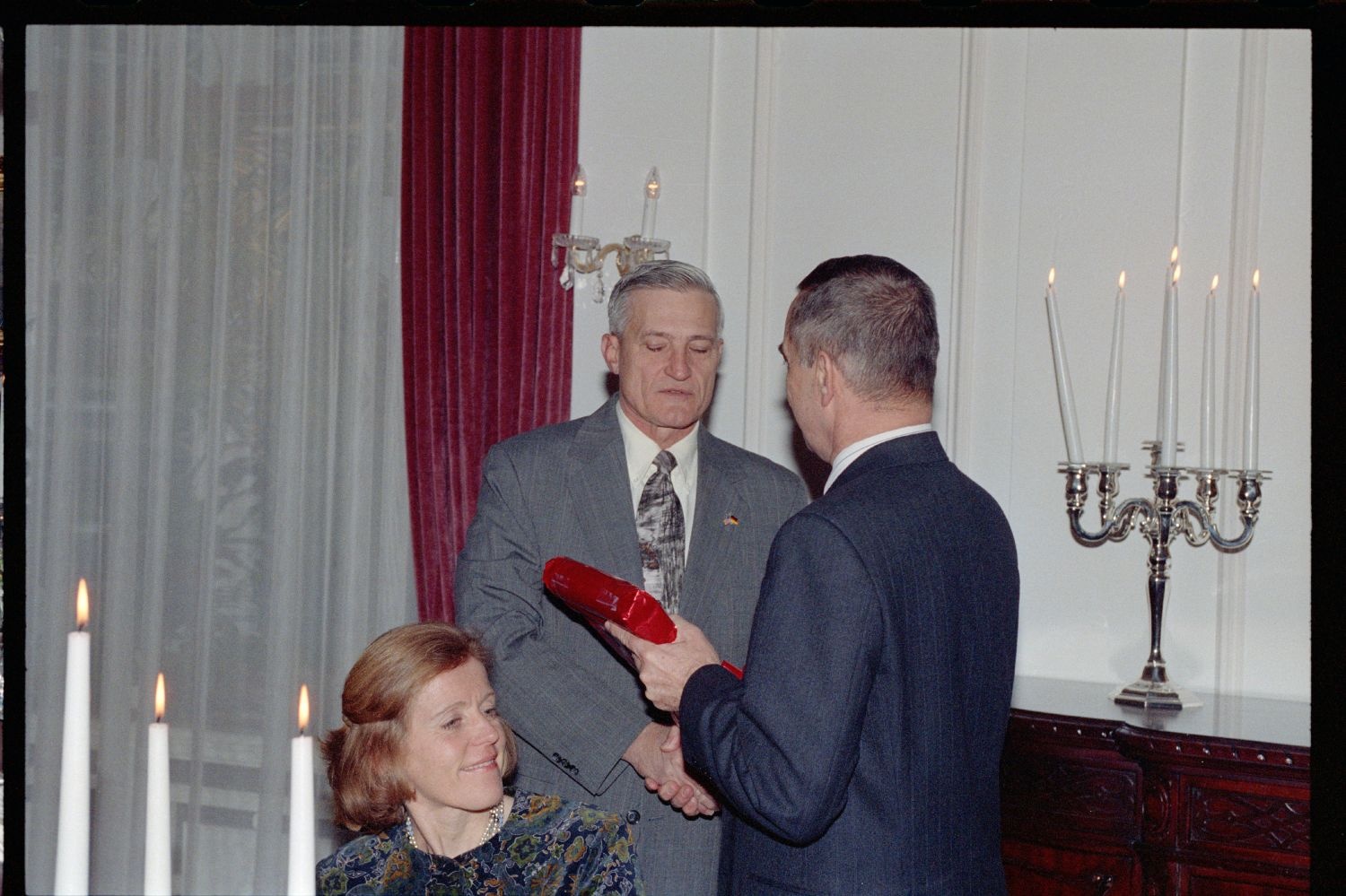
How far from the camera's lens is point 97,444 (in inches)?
174

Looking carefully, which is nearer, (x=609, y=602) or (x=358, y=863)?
(x=609, y=602)

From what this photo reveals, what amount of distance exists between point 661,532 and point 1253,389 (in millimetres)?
1484

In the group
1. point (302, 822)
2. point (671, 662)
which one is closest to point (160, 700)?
point (302, 822)

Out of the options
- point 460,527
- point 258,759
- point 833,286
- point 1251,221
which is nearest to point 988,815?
point 833,286

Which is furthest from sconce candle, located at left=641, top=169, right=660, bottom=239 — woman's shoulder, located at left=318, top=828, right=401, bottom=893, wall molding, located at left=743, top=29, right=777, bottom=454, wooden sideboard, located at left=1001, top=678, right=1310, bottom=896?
woman's shoulder, located at left=318, top=828, right=401, bottom=893

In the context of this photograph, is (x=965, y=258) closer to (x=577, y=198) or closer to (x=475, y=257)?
(x=577, y=198)

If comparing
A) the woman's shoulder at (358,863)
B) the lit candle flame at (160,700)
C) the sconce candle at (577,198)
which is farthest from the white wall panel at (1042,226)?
the lit candle flame at (160,700)

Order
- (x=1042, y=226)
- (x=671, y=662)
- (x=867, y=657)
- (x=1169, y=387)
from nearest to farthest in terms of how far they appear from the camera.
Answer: (x=867, y=657) → (x=671, y=662) → (x=1169, y=387) → (x=1042, y=226)

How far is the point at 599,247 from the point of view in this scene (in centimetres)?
405

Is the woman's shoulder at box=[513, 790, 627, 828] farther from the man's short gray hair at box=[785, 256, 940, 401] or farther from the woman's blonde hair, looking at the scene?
the man's short gray hair at box=[785, 256, 940, 401]

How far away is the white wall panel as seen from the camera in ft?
10.9

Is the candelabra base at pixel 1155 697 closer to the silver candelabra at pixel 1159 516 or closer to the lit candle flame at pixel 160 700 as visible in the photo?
the silver candelabra at pixel 1159 516

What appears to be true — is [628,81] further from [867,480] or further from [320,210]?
[867,480]

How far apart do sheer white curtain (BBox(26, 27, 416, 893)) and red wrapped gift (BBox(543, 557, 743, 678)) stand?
2.18 meters
